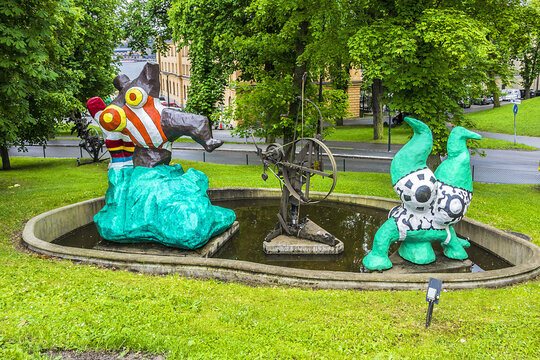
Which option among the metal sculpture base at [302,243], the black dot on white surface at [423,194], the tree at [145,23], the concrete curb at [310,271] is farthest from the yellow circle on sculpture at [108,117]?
the tree at [145,23]

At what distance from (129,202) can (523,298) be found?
871cm

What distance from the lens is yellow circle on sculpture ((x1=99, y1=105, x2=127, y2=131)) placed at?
11633 millimetres

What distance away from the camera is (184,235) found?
1080 cm

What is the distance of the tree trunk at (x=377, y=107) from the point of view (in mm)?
33125

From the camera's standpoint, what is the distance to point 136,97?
11555 mm

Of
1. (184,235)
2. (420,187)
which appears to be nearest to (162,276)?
(184,235)

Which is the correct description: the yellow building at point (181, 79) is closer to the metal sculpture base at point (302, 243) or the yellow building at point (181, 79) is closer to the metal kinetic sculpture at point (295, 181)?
the metal kinetic sculpture at point (295, 181)

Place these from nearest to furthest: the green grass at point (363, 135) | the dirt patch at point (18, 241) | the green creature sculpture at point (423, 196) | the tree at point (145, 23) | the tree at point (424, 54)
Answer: the green creature sculpture at point (423, 196) < the dirt patch at point (18, 241) < the tree at point (424, 54) < the tree at point (145, 23) < the green grass at point (363, 135)

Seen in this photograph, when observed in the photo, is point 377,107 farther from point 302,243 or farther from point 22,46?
point 22,46

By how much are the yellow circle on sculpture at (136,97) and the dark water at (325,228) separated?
363 cm

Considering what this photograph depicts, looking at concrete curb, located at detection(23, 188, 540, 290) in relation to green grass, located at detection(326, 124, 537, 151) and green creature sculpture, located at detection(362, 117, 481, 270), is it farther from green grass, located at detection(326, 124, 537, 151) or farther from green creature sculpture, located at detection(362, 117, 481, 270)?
green grass, located at detection(326, 124, 537, 151)

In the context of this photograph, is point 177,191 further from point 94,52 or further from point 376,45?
point 94,52

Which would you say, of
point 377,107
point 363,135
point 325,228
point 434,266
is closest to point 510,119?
point 363,135

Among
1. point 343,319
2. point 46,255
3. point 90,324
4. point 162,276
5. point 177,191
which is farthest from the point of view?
point 177,191
